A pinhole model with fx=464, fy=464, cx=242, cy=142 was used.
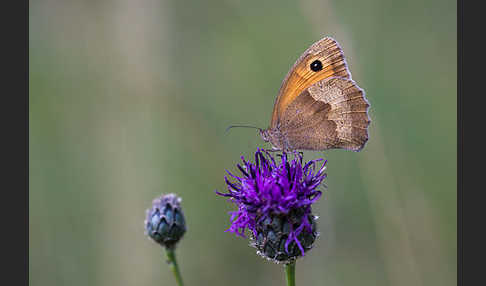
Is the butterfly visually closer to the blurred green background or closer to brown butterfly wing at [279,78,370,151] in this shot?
brown butterfly wing at [279,78,370,151]

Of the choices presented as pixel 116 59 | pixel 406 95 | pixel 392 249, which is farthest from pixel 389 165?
pixel 116 59

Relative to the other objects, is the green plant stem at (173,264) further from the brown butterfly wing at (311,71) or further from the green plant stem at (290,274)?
the brown butterfly wing at (311,71)

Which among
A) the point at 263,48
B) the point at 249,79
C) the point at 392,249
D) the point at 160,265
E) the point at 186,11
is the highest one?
the point at 186,11

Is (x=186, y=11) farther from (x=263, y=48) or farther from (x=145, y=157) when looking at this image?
(x=145, y=157)

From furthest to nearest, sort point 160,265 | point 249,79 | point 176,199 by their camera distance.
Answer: point 249,79 < point 160,265 < point 176,199

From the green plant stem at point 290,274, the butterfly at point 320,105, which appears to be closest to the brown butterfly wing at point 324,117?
the butterfly at point 320,105

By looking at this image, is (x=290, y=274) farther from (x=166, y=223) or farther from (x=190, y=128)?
(x=190, y=128)

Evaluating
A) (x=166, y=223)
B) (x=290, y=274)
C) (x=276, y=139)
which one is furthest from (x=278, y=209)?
(x=166, y=223)
